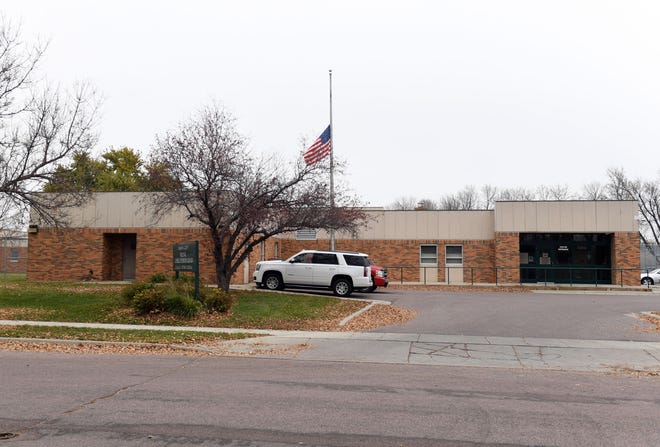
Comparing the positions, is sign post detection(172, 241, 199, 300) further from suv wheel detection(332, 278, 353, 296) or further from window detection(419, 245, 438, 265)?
window detection(419, 245, 438, 265)

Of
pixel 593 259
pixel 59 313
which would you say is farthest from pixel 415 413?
pixel 593 259

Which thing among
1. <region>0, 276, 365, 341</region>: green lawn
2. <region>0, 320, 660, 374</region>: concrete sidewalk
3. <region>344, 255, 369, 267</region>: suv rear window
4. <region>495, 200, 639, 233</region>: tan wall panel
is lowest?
<region>0, 320, 660, 374</region>: concrete sidewalk

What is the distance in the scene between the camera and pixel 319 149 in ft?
77.8

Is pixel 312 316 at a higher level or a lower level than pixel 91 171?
lower

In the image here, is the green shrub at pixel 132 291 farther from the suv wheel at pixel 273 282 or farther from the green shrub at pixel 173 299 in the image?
the suv wheel at pixel 273 282

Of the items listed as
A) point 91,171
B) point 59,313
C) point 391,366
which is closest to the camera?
point 391,366

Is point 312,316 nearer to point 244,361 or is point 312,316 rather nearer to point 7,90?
point 244,361

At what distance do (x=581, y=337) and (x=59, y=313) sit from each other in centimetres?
1360

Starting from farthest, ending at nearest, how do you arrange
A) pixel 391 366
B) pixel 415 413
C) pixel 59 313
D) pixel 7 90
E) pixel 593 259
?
pixel 593 259 < pixel 7 90 < pixel 59 313 < pixel 391 366 < pixel 415 413

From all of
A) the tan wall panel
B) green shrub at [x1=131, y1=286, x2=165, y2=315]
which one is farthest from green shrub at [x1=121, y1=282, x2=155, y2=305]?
the tan wall panel

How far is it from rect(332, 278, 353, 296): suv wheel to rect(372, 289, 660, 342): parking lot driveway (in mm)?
1306

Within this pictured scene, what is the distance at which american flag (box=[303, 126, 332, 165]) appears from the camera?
20.7 metres

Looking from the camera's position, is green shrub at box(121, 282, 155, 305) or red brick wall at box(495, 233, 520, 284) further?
red brick wall at box(495, 233, 520, 284)

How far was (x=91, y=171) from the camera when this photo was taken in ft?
65.6
